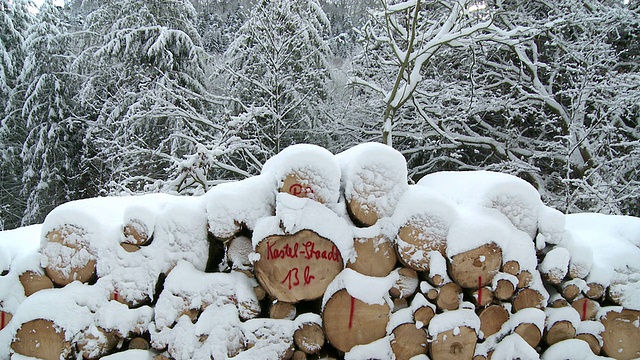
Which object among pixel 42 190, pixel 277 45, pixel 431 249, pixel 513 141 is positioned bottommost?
pixel 42 190

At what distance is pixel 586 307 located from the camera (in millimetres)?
1977

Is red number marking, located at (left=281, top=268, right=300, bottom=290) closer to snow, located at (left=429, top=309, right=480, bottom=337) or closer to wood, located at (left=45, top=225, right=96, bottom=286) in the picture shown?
snow, located at (left=429, top=309, right=480, bottom=337)

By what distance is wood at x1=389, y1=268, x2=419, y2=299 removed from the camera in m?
1.84

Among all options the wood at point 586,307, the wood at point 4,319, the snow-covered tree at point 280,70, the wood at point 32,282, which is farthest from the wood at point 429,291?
the snow-covered tree at point 280,70

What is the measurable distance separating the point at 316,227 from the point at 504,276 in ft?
2.85

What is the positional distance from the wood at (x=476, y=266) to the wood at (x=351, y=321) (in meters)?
0.34

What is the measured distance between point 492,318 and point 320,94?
792cm

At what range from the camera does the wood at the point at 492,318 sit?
1883mm

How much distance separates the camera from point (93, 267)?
179 centimetres

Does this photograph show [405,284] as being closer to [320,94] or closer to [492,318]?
[492,318]

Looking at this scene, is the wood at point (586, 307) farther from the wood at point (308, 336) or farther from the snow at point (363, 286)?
the wood at point (308, 336)

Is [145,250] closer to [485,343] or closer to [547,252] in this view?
[485,343]

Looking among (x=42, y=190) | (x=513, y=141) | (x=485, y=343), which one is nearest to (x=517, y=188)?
(x=485, y=343)

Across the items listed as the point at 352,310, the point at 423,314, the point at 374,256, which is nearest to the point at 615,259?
the point at 423,314
